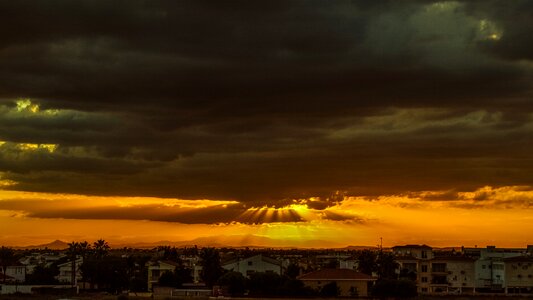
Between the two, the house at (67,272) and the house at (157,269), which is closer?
the house at (157,269)

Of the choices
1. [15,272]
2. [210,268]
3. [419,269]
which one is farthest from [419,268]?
[15,272]

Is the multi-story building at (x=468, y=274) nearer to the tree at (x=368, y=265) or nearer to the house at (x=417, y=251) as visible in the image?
the house at (x=417, y=251)

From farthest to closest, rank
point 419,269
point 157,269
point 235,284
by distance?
point 419,269
point 157,269
point 235,284

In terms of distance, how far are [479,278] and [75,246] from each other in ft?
268

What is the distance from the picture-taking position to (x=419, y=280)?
539 feet

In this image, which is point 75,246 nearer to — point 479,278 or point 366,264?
point 366,264

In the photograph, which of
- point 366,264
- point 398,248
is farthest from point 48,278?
point 398,248

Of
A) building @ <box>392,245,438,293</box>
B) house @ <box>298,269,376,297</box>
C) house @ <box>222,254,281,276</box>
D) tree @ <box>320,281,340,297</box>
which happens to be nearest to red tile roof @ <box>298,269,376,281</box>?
house @ <box>298,269,376,297</box>

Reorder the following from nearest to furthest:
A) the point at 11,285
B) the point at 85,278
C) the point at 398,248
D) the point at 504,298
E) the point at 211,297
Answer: the point at 211,297, the point at 504,298, the point at 11,285, the point at 85,278, the point at 398,248

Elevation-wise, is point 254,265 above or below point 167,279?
above

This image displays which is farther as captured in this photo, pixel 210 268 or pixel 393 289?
pixel 210 268

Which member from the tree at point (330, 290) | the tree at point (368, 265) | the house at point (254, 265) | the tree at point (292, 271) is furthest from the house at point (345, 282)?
the tree at point (368, 265)

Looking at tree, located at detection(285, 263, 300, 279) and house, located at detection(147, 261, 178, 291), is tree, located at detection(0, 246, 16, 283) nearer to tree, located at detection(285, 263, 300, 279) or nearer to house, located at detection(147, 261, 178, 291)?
house, located at detection(147, 261, 178, 291)

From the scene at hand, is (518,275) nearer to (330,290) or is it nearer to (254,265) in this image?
(330,290)
